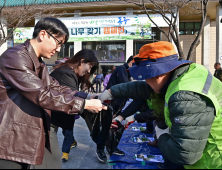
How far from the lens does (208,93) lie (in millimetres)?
1288

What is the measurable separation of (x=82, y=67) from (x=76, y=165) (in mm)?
1523

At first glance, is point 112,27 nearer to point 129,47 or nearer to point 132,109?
point 129,47

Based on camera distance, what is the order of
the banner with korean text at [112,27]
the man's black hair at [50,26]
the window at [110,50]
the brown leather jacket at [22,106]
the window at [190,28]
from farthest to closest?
the window at [190,28] < the window at [110,50] < the banner with korean text at [112,27] < the man's black hair at [50,26] < the brown leather jacket at [22,106]

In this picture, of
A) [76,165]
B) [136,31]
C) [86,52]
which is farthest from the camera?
[136,31]

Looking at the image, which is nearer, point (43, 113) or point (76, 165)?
point (43, 113)

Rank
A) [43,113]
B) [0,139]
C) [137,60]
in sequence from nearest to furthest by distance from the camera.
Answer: [0,139]
[43,113]
[137,60]

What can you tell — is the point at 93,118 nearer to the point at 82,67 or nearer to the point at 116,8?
the point at 82,67

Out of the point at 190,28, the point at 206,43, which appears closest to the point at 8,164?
the point at 206,43

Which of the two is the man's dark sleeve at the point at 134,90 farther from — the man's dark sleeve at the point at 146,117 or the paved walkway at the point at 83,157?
the paved walkway at the point at 83,157

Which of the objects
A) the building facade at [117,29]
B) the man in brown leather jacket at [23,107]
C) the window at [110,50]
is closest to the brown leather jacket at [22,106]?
the man in brown leather jacket at [23,107]

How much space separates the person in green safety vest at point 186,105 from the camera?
1.28 meters

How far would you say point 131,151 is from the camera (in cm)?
334

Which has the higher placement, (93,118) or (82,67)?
(82,67)

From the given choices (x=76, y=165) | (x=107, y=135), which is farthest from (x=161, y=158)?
(x=76, y=165)
